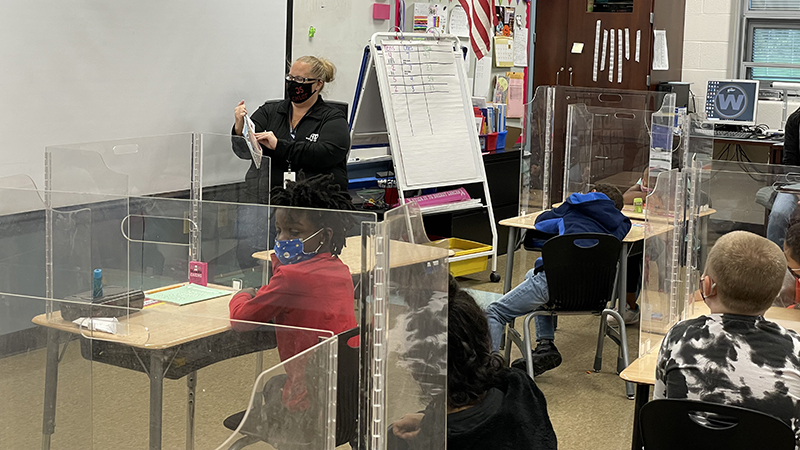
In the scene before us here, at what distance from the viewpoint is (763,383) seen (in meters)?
1.84

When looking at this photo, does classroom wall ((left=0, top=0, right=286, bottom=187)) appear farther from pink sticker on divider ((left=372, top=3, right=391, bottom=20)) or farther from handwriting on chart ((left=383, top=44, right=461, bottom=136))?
pink sticker on divider ((left=372, top=3, right=391, bottom=20))

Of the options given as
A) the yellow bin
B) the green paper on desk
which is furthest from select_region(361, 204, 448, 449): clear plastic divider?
the yellow bin

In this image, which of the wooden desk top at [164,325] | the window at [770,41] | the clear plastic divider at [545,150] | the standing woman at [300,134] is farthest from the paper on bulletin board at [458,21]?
the wooden desk top at [164,325]

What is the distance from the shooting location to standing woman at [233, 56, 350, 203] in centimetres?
397

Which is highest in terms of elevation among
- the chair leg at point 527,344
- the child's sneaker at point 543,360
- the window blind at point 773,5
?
the window blind at point 773,5

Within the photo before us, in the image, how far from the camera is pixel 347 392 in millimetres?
1658

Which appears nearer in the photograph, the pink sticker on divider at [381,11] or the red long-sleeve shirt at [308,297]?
Result: the red long-sleeve shirt at [308,297]

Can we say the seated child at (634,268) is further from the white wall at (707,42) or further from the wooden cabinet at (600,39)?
the white wall at (707,42)

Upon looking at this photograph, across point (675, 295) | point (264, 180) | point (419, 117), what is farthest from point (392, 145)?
point (675, 295)

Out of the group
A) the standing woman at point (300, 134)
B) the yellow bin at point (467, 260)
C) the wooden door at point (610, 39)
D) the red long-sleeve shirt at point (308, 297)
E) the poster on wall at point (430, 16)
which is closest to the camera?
the red long-sleeve shirt at point (308, 297)

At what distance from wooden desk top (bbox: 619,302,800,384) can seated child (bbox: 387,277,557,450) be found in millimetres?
753

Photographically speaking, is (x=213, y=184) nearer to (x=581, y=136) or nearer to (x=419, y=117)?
(x=419, y=117)

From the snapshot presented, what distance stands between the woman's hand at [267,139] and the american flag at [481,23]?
3.22 metres

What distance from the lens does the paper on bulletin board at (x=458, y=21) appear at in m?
6.59
